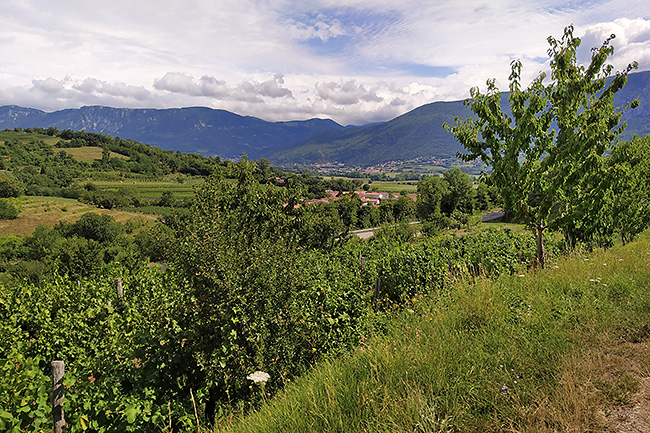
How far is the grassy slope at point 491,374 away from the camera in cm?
236

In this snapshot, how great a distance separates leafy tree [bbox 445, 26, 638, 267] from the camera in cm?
587

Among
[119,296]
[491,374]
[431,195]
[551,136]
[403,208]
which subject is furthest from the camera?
[403,208]

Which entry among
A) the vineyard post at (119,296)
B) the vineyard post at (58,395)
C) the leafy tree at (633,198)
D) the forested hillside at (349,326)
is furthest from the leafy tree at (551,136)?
the vineyard post at (119,296)

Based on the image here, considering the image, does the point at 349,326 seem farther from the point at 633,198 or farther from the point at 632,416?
the point at 633,198

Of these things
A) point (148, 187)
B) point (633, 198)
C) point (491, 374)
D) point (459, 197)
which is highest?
point (633, 198)

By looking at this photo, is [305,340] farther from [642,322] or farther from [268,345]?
[642,322]

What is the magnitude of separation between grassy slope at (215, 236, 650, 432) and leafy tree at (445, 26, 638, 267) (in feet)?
8.07

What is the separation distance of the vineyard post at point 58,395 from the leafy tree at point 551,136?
24.3 ft

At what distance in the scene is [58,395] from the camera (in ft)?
11.8

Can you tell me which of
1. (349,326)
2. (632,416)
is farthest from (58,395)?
(632,416)

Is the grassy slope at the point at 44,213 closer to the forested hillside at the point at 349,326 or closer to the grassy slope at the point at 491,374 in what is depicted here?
the forested hillside at the point at 349,326

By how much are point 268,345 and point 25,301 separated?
7.53 m

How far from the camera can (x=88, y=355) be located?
643 cm

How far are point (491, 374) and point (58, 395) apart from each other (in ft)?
14.6
